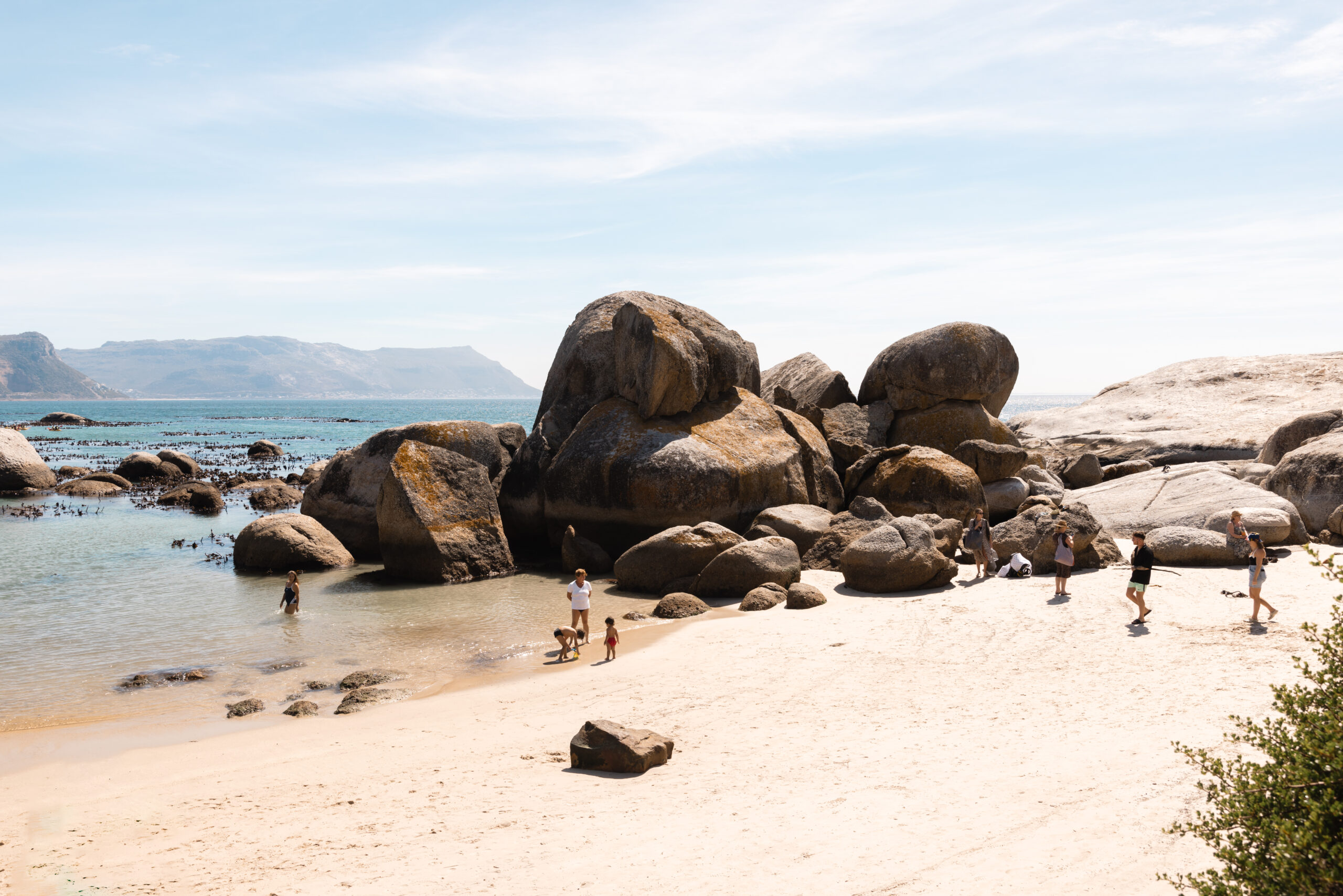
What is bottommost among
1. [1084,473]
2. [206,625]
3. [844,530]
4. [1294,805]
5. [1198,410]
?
[206,625]

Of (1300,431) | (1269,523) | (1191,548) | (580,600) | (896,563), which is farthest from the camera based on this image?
(1300,431)

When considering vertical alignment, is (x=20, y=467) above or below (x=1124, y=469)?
below

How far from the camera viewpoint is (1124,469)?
25969 mm

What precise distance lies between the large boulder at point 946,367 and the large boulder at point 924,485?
4946 mm

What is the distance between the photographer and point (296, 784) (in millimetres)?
7977

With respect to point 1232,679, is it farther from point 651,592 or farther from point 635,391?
point 635,391

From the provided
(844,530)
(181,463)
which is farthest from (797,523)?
(181,463)

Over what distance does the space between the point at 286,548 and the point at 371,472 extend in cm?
268

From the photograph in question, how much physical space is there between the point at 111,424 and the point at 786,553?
111 metres

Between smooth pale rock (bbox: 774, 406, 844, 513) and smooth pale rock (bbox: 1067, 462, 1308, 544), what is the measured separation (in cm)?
A: 585

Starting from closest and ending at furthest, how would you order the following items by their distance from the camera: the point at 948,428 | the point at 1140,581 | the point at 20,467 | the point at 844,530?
the point at 1140,581 < the point at 844,530 < the point at 948,428 < the point at 20,467

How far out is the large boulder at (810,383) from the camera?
26.8m

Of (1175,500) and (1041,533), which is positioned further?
(1175,500)

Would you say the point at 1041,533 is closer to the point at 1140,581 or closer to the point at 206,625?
the point at 1140,581
